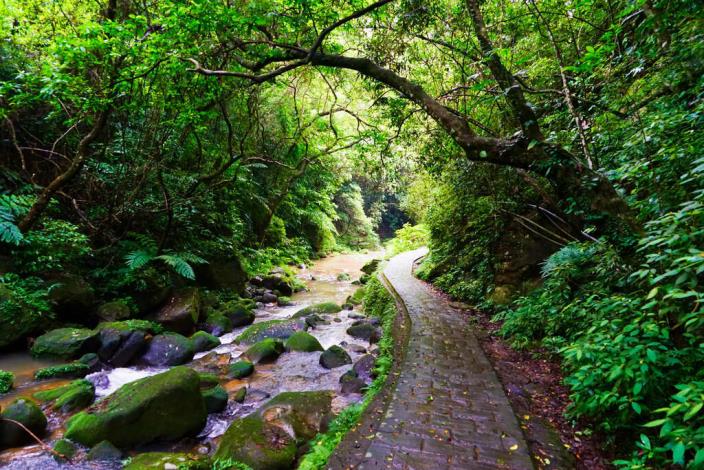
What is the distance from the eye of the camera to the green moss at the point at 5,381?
4.83 metres

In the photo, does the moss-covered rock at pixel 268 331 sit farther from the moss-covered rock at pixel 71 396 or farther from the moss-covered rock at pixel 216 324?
the moss-covered rock at pixel 71 396

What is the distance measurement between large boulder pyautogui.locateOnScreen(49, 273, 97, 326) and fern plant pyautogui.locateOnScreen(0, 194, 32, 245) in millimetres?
1076

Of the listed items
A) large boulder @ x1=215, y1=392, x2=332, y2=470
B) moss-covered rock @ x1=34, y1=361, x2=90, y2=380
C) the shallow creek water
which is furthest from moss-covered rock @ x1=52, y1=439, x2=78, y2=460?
moss-covered rock @ x1=34, y1=361, x2=90, y2=380

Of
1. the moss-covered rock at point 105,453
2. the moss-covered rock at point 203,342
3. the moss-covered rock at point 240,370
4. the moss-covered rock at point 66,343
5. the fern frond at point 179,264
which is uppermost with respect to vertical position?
the fern frond at point 179,264

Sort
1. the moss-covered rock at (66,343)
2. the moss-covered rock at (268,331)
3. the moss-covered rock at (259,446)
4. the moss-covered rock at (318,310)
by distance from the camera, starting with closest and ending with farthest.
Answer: the moss-covered rock at (259,446) < the moss-covered rock at (66,343) < the moss-covered rock at (268,331) < the moss-covered rock at (318,310)

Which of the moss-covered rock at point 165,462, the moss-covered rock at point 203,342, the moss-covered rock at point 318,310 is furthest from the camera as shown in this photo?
the moss-covered rock at point 318,310

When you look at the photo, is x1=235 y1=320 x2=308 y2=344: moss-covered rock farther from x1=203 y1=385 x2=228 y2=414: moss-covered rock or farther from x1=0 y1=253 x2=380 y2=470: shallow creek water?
x1=203 y1=385 x2=228 y2=414: moss-covered rock

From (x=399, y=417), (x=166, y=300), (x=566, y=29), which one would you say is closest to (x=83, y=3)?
(x=166, y=300)

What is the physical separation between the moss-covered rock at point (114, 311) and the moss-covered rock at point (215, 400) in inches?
139

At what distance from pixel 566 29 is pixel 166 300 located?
10315 mm

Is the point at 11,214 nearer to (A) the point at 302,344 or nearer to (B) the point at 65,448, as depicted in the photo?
(B) the point at 65,448

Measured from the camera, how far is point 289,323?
8664mm

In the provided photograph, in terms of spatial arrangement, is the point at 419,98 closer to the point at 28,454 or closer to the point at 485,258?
the point at 485,258

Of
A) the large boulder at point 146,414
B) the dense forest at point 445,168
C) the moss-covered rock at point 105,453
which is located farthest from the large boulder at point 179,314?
the moss-covered rock at point 105,453
